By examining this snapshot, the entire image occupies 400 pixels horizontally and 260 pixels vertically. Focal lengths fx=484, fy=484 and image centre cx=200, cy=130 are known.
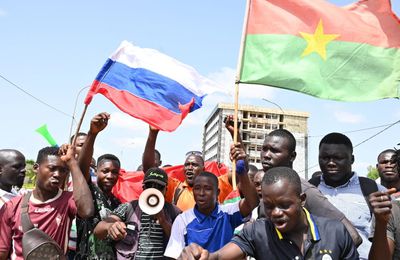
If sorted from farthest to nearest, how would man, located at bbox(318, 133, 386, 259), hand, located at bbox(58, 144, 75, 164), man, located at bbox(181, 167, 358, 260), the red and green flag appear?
the red and green flag < hand, located at bbox(58, 144, 75, 164) < man, located at bbox(318, 133, 386, 259) < man, located at bbox(181, 167, 358, 260)

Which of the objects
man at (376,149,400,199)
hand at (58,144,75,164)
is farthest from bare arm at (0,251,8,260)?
man at (376,149,400,199)

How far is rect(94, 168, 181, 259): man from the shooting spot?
464 cm

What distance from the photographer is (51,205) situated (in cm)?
431

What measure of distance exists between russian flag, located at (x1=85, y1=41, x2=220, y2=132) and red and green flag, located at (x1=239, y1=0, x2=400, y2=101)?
877 mm

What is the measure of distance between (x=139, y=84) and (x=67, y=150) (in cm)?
Answer: 191

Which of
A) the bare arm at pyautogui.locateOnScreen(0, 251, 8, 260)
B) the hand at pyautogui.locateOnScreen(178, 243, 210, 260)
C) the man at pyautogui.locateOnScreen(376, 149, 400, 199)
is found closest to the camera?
the hand at pyautogui.locateOnScreen(178, 243, 210, 260)

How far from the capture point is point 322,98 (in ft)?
17.9

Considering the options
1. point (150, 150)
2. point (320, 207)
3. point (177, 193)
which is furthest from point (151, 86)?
point (320, 207)

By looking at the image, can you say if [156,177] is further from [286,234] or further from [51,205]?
[286,234]

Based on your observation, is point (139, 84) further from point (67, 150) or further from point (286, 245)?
point (286, 245)

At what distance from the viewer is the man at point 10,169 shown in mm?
5676

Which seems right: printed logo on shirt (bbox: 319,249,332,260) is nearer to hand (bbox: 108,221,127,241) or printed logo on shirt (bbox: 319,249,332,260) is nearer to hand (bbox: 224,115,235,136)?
hand (bbox: 108,221,127,241)

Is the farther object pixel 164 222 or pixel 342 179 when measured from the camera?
pixel 164 222

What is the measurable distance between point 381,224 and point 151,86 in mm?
3763
